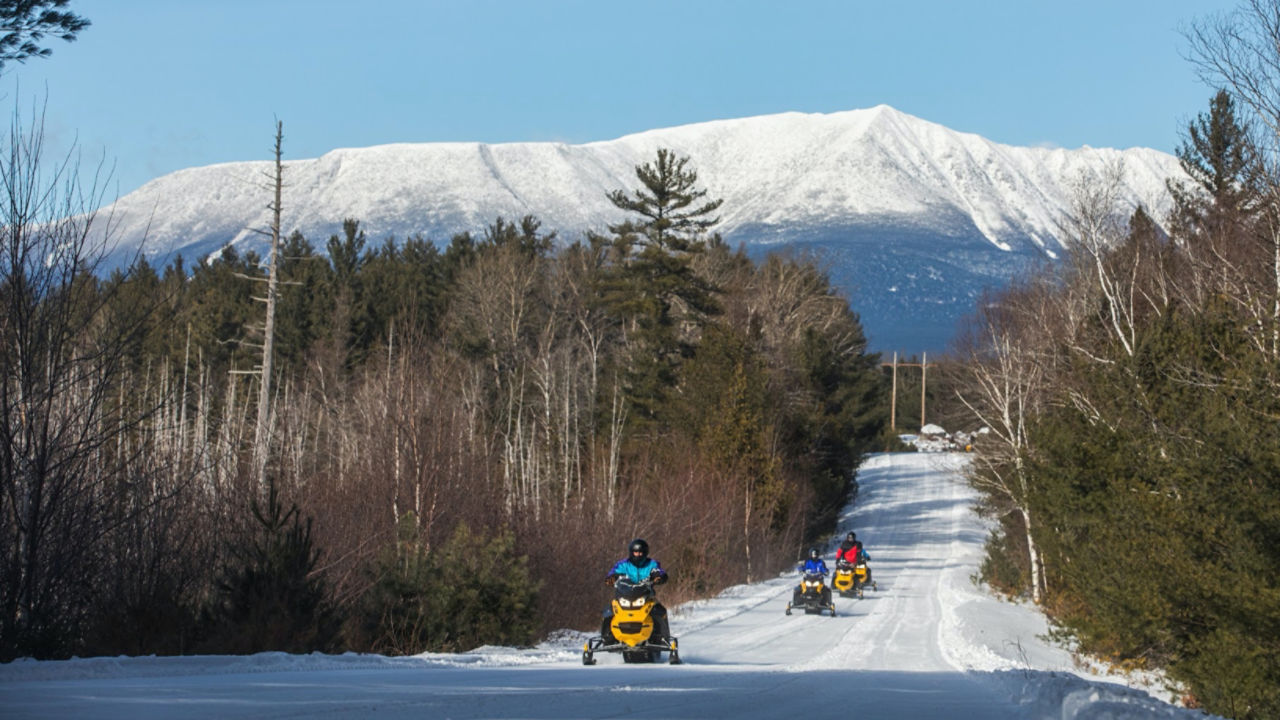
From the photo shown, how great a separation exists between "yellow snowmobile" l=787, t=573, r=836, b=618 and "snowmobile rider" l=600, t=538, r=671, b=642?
14.1 meters

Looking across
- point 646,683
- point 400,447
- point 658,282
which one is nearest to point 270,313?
point 400,447

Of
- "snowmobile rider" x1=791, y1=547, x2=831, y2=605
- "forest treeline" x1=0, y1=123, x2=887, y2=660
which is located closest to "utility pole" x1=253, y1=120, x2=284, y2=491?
"forest treeline" x1=0, y1=123, x2=887, y2=660

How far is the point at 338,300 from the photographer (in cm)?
6284

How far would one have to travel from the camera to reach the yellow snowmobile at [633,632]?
18172 millimetres

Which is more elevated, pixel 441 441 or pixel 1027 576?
pixel 441 441

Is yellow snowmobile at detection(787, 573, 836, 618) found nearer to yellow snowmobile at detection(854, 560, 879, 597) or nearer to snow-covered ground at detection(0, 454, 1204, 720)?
snow-covered ground at detection(0, 454, 1204, 720)

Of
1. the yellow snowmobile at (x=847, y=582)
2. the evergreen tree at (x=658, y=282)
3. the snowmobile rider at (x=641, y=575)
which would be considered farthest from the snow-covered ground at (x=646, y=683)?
the evergreen tree at (x=658, y=282)

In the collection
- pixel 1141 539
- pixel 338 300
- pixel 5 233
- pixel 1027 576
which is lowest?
pixel 1027 576

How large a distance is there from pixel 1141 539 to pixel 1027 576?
88.4 ft

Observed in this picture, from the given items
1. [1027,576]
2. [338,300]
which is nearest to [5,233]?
[1027,576]

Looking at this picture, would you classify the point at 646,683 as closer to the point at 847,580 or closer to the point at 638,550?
the point at 638,550

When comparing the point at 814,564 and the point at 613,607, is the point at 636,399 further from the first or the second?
the point at 613,607

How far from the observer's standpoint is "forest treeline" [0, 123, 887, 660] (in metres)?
15.1

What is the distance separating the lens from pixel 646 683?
46.1ft
